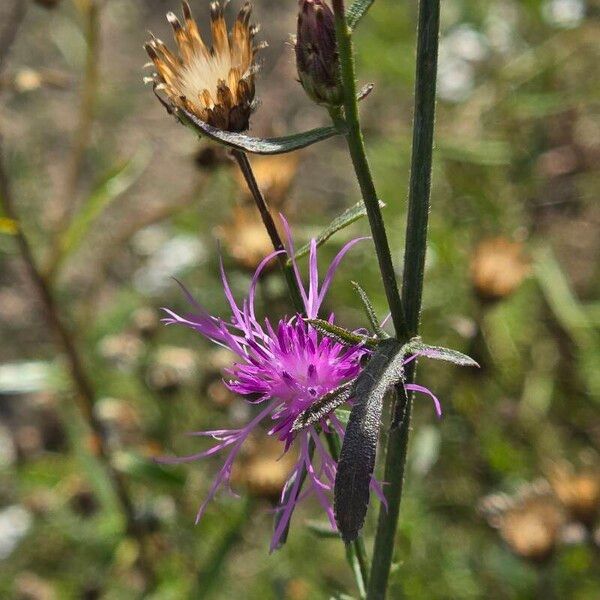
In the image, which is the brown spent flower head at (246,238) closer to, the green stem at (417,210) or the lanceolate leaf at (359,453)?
the green stem at (417,210)

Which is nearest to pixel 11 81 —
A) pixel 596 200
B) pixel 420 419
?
pixel 420 419

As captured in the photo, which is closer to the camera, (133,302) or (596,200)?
(133,302)

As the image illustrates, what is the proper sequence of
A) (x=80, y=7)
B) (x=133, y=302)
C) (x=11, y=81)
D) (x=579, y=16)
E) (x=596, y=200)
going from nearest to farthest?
(x=11, y=81) < (x=80, y=7) < (x=133, y=302) < (x=579, y=16) < (x=596, y=200)

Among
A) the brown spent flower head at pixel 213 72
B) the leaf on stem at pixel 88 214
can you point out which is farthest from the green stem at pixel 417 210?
the leaf on stem at pixel 88 214

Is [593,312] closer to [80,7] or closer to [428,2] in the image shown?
[80,7]

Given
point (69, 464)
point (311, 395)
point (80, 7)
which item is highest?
point (80, 7)
